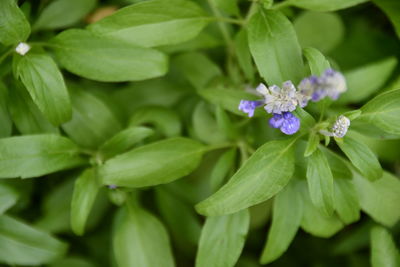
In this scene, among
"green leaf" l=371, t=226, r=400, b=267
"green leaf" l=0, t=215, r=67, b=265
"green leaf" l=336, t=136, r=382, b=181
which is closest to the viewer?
"green leaf" l=336, t=136, r=382, b=181

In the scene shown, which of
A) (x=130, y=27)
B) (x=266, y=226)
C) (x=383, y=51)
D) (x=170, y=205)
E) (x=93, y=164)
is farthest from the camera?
(x=266, y=226)

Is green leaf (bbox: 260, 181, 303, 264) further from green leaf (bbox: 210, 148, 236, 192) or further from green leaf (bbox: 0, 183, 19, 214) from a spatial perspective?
green leaf (bbox: 0, 183, 19, 214)

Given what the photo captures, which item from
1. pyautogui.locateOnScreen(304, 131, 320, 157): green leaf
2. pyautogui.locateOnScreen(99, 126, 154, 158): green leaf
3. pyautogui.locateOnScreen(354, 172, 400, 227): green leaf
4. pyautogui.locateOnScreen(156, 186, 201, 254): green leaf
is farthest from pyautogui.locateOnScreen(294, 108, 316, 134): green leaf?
pyautogui.locateOnScreen(156, 186, 201, 254): green leaf

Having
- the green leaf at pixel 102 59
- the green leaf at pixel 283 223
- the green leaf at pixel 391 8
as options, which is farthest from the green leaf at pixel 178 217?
the green leaf at pixel 391 8

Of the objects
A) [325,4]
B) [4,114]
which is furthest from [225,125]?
[4,114]

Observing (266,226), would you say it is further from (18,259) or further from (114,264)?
(18,259)

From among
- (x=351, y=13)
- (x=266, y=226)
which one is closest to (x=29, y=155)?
(x=266, y=226)
